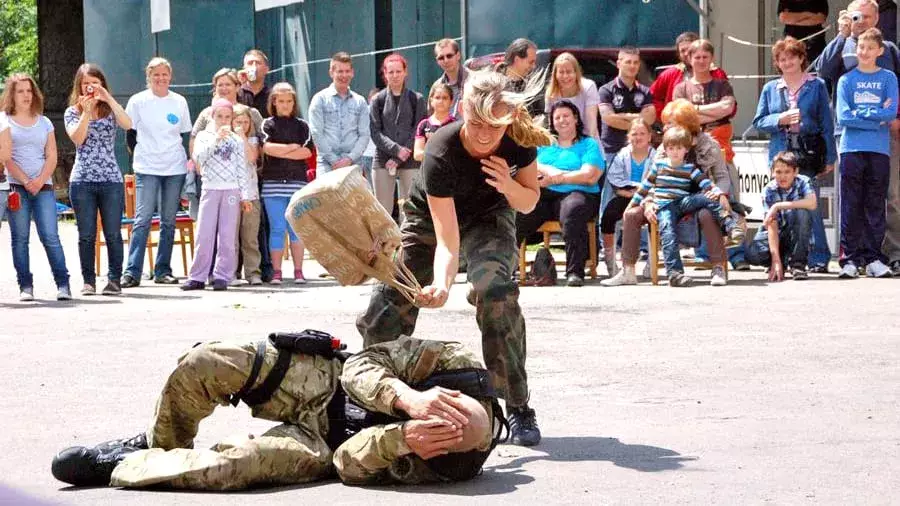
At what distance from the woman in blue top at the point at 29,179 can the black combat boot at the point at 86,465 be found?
25.8 feet

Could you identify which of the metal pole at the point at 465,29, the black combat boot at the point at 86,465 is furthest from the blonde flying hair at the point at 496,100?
the metal pole at the point at 465,29

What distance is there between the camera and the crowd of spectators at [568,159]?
1395cm

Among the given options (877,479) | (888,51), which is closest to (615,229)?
(888,51)

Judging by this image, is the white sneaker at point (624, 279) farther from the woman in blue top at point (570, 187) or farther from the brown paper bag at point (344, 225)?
the brown paper bag at point (344, 225)

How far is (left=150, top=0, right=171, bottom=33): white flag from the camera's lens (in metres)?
23.7

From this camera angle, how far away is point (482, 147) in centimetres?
684

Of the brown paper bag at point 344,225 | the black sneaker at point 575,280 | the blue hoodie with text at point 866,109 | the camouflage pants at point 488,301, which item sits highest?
the blue hoodie with text at point 866,109

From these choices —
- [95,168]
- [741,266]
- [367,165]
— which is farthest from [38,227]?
[741,266]

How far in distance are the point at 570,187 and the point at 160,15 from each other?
11.5m

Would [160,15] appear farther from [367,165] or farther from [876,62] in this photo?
[876,62]

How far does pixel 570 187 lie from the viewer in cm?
1437

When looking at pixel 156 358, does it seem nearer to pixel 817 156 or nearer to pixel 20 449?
pixel 20 449

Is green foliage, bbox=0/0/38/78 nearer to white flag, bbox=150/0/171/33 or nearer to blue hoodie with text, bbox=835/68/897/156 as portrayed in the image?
white flag, bbox=150/0/171/33

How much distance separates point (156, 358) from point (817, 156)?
707 cm
